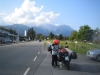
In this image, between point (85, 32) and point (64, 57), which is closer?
point (64, 57)

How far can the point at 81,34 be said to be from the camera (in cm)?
10181

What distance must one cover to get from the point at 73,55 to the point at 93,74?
227 cm

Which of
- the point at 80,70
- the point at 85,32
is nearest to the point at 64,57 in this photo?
the point at 80,70

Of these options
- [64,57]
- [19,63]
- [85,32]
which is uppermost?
[85,32]

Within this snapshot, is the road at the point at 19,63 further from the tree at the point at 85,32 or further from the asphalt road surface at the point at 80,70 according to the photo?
the tree at the point at 85,32

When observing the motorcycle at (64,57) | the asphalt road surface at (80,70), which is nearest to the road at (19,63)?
the asphalt road surface at (80,70)

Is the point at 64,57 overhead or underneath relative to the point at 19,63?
overhead

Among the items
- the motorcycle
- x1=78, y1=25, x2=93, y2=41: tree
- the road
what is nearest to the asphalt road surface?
the motorcycle

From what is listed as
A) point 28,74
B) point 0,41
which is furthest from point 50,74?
point 0,41

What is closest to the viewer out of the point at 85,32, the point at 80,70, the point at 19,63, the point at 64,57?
the point at 80,70

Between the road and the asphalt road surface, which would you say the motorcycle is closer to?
the asphalt road surface

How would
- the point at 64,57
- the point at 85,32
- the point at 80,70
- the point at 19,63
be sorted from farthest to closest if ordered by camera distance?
the point at 85,32 → the point at 19,63 → the point at 64,57 → the point at 80,70

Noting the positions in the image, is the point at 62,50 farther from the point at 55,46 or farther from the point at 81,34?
the point at 81,34

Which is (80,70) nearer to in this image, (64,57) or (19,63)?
(64,57)
